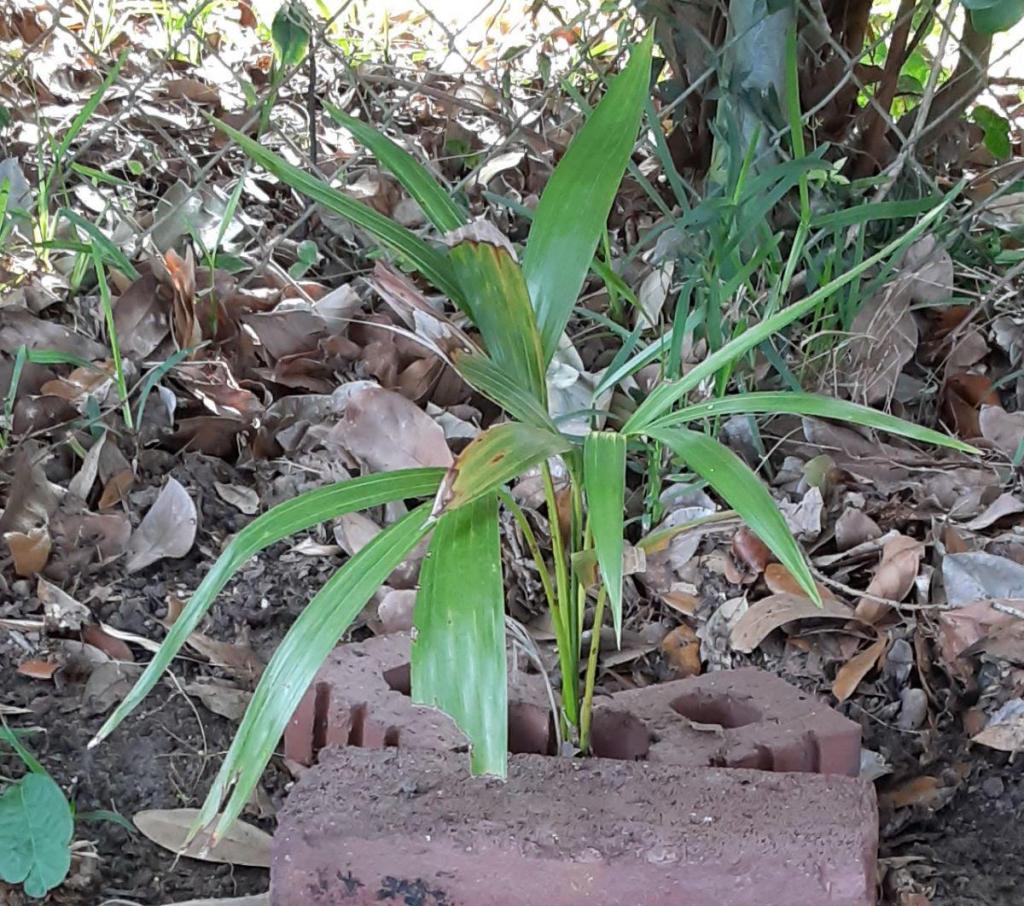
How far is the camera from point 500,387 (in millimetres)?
842

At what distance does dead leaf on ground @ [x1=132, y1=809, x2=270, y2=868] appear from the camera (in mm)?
1137

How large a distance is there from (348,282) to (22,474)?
25.8 inches

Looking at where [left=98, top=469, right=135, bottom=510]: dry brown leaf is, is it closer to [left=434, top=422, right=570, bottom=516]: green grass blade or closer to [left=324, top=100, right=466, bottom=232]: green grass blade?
[left=324, top=100, right=466, bottom=232]: green grass blade

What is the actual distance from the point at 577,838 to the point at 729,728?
25 centimetres

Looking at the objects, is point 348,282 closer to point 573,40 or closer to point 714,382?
point 714,382

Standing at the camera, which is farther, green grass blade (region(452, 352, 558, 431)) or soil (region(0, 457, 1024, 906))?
soil (region(0, 457, 1024, 906))

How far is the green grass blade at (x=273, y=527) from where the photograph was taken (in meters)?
0.82

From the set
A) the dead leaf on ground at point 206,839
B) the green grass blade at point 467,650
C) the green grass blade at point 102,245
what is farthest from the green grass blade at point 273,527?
the green grass blade at point 102,245

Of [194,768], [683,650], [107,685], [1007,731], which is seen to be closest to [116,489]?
[107,685]

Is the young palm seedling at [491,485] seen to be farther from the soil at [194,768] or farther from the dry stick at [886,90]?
the dry stick at [886,90]

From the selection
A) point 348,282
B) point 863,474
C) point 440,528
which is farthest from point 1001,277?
point 440,528

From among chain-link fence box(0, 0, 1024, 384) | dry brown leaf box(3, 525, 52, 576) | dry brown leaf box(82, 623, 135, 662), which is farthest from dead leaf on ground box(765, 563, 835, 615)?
dry brown leaf box(3, 525, 52, 576)

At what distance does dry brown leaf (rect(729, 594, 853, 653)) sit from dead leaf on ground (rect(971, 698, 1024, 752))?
0.60 feet

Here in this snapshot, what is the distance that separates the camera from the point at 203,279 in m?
1.82
